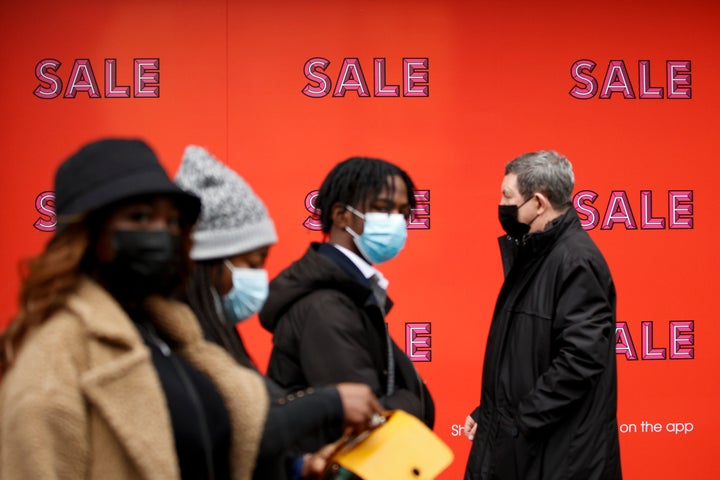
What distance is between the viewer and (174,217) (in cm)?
175

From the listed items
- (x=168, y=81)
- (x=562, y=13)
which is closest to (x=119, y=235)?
(x=168, y=81)

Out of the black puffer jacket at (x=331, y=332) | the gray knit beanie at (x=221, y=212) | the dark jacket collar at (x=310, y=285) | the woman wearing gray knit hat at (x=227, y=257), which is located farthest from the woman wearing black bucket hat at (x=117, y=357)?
the dark jacket collar at (x=310, y=285)

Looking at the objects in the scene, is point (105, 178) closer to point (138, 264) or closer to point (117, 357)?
point (138, 264)

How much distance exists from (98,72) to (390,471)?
3.18m

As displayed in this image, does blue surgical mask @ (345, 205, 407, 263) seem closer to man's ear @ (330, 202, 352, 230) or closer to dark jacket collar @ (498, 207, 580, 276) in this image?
man's ear @ (330, 202, 352, 230)

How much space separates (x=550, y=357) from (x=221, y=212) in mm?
1630

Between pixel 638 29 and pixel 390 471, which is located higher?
pixel 638 29

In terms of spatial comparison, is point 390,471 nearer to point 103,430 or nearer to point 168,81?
point 103,430

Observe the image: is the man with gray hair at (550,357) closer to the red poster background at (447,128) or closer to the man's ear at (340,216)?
the man's ear at (340,216)

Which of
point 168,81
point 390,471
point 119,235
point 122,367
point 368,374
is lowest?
point 390,471

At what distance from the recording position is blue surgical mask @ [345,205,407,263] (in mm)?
2787

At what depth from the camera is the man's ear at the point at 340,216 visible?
2.84 meters

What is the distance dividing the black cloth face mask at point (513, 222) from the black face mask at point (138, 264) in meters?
2.22

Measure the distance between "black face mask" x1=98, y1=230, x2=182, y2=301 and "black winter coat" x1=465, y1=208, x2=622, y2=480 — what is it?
6.55 ft
